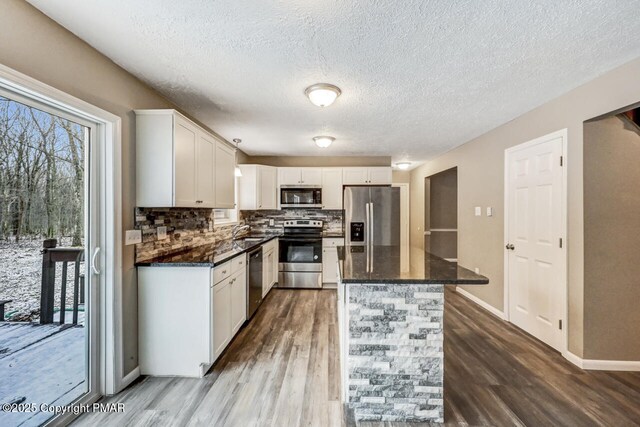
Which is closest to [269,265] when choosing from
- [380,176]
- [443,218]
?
[380,176]

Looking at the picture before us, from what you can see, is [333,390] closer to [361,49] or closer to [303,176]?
[361,49]

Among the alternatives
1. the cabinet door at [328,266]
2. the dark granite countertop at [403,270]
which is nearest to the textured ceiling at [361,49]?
the dark granite countertop at [403,270]

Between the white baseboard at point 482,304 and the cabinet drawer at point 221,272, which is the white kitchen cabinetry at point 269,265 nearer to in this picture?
the cabinet drawer at point 221,272

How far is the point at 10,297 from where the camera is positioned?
140 cm

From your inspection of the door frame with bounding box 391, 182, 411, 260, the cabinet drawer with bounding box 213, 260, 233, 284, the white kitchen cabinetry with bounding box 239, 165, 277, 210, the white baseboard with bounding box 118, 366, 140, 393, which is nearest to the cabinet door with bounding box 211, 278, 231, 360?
the cabinet drawer with bounding box 213, 260, 233, 284

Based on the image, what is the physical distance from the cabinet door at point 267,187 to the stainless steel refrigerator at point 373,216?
1.37 metres

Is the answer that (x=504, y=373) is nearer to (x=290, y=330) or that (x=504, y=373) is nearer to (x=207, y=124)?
(x=290, y=330)

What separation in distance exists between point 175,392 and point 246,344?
0.79 metres

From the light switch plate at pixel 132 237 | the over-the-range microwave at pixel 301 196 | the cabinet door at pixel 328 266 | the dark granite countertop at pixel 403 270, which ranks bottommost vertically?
the cabinet door at pixel 328 266

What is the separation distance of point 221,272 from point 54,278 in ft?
3.41

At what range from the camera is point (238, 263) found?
282cm

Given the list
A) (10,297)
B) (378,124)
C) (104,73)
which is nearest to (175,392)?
(10,297)

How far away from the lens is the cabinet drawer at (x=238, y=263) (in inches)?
105

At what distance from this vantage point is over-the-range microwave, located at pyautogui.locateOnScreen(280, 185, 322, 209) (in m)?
4.82
